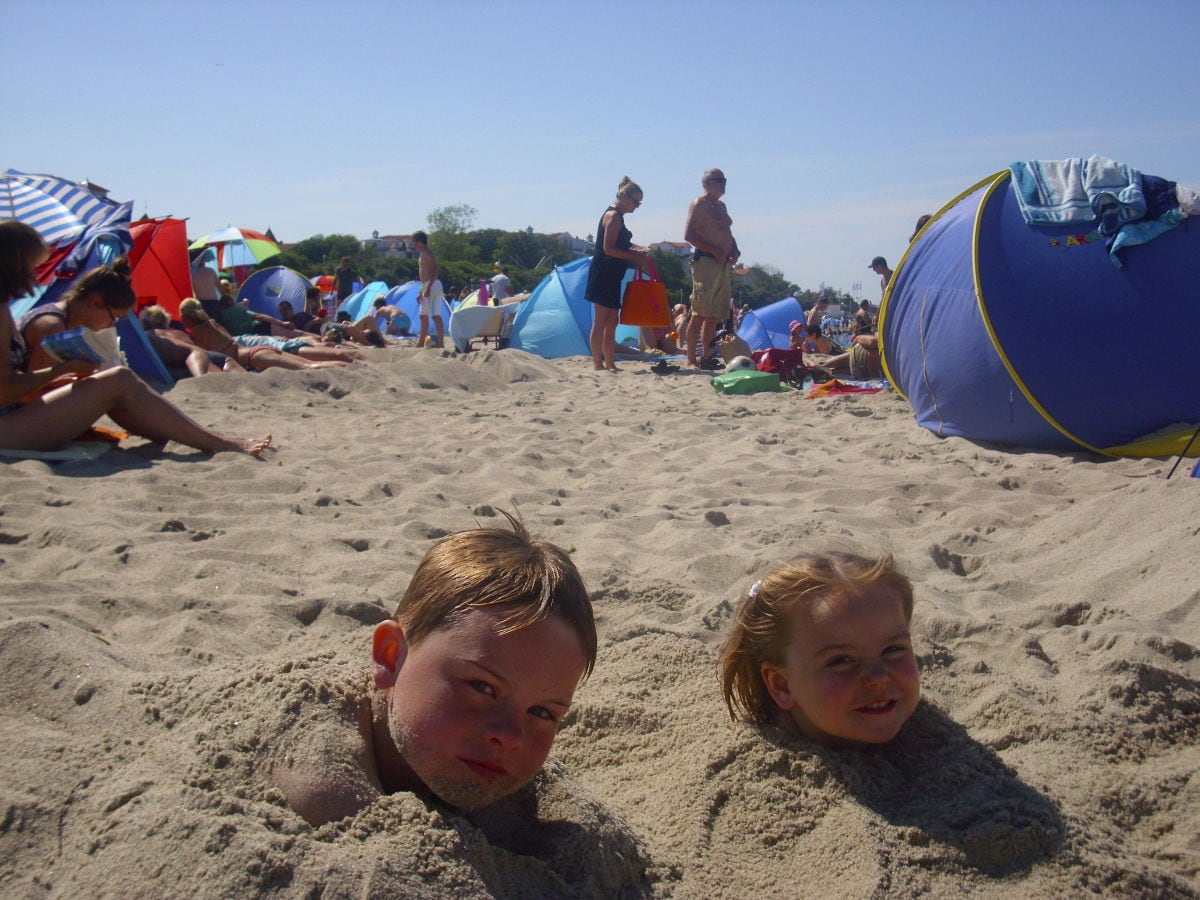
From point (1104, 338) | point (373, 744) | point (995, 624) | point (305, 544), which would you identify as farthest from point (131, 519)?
point (1104, 338)

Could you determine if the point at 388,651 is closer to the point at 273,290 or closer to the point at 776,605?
the point at 776,605

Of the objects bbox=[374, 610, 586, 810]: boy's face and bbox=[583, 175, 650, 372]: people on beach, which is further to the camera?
bbox=[583, 175, 650, 372]: people on beach

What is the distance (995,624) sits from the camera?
2732 mm

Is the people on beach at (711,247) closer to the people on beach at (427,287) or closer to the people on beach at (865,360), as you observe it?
the people on beach at (865,360)

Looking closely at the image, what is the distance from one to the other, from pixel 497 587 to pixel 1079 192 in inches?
189

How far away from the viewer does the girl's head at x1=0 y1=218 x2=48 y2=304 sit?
4.41 meters

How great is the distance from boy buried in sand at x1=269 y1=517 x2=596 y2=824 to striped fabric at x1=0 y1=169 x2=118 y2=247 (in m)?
7.81

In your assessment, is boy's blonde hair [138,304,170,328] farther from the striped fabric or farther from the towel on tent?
the towel on tent

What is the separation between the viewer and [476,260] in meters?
72.8

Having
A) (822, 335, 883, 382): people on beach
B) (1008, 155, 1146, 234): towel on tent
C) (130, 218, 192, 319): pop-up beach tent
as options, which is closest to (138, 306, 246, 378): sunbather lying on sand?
Answer: (130, 218, 192, 319): pop-up beach tent

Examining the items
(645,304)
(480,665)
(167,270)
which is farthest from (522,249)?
(480,665)

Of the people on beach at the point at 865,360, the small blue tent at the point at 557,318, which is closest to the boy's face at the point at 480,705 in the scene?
the people on beach at the point at 865,360

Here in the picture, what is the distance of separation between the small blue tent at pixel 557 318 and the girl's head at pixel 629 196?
265cm

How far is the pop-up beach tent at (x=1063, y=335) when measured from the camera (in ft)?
16.1
